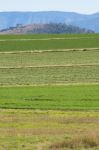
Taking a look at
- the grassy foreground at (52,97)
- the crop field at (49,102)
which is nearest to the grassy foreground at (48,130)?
the crop field at (49,102)

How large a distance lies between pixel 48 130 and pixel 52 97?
10412mm

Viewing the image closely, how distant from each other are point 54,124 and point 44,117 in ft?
7.24

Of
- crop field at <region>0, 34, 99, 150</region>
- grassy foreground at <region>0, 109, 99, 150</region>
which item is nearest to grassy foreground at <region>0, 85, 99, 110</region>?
crop field at <region>0, 34, 99, 150</region>

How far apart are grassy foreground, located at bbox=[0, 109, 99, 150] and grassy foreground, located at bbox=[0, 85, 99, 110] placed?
1648 mm

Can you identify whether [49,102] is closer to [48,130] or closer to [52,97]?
[52,97]

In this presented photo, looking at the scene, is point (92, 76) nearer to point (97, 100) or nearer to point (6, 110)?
point (97, 100)

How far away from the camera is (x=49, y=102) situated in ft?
85.6

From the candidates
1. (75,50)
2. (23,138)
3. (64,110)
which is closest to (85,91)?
(64,110)

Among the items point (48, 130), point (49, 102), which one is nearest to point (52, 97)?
point (49, 102)

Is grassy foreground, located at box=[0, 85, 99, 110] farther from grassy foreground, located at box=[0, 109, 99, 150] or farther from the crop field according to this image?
grassy foreground, located at box=[0, 109, 99, 150]

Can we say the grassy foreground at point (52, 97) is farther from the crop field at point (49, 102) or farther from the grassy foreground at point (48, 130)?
the grassy foreground at point (48, 130)

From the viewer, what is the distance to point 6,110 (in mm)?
23922

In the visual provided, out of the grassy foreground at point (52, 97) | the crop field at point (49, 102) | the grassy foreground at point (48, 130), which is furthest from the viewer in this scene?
the grassy foreground at point (52, 97)

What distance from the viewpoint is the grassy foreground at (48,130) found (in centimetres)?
1419
